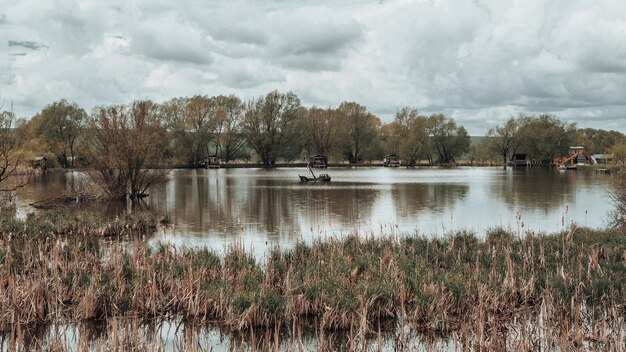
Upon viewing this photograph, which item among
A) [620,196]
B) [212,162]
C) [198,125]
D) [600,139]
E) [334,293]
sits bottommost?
[334,293]

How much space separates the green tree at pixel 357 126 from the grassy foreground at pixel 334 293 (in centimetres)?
12445

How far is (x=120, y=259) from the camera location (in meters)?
14.5

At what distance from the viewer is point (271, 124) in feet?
411

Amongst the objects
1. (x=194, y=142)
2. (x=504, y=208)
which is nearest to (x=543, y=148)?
(x=194, y=142)

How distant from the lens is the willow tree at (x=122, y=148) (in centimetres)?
4000

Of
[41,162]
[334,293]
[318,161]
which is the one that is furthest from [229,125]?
[334,293]

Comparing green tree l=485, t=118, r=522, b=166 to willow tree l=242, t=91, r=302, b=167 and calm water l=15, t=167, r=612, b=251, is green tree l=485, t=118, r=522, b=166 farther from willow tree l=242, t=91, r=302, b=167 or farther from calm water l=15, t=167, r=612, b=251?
calm water l=15, t=167, r=612, b=251

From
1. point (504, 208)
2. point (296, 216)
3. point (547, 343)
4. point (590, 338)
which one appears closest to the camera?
point (547, 343)

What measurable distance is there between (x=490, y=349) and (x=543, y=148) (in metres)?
143

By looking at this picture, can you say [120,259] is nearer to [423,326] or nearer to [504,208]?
[423,326]

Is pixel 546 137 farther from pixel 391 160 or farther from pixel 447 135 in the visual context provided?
pixel 391 160

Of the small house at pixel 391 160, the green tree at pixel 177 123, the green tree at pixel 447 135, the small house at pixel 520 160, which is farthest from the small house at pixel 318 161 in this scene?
the small house at pixel 520 160

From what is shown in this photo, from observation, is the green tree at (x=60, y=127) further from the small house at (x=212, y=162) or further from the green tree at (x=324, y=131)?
the green tree at (x=324, y=131)

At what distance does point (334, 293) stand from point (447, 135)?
145918 mm
